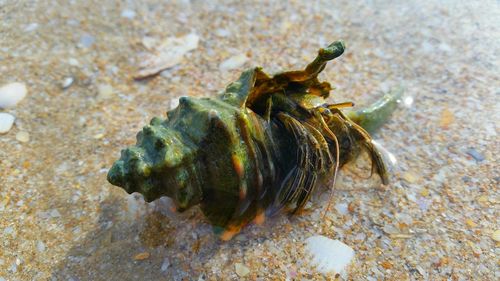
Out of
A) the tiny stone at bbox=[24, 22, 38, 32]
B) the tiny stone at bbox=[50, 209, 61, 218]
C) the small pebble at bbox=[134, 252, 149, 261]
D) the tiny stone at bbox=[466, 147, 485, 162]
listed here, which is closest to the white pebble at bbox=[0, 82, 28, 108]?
the tiny stone at bbox=[24, 22, 38, 32]

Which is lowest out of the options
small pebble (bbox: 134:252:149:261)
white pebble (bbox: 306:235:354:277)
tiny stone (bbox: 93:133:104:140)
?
small pebble (bbox: 134:252:149:261)

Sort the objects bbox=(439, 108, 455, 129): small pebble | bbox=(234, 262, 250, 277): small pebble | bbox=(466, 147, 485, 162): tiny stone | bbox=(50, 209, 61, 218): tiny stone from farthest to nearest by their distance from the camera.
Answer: bbox=(439, 108, 455, 129): small pebble → bbox=(466, 147, 485, 162): tiny stone → bbox=(50, 209, 61, 218): tiny stone → bbox=(234, 262, 250, 277): small pebble

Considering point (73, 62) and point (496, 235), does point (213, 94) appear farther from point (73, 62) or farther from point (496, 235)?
point (496, 235)

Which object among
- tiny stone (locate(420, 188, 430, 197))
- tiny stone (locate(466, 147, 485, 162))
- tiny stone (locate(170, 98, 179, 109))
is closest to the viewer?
tiny stone (locate(420, 188, 430, 197))

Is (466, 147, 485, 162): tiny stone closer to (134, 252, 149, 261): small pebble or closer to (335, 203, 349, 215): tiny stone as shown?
(335, 203, 349, 215): tiny stone

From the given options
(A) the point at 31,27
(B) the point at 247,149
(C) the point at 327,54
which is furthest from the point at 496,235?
(A) the point at 31,27

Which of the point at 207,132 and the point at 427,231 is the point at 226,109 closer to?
the point at 207,132

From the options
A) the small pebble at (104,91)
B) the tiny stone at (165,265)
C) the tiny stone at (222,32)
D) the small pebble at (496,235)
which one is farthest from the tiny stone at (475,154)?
the small pebble at (104,91)

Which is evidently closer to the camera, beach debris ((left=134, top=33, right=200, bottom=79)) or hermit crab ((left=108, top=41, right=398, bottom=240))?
hermit crab ((left=108, top=41, right=398, bottom=240))

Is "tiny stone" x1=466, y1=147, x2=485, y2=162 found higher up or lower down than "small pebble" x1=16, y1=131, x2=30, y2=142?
higher up
